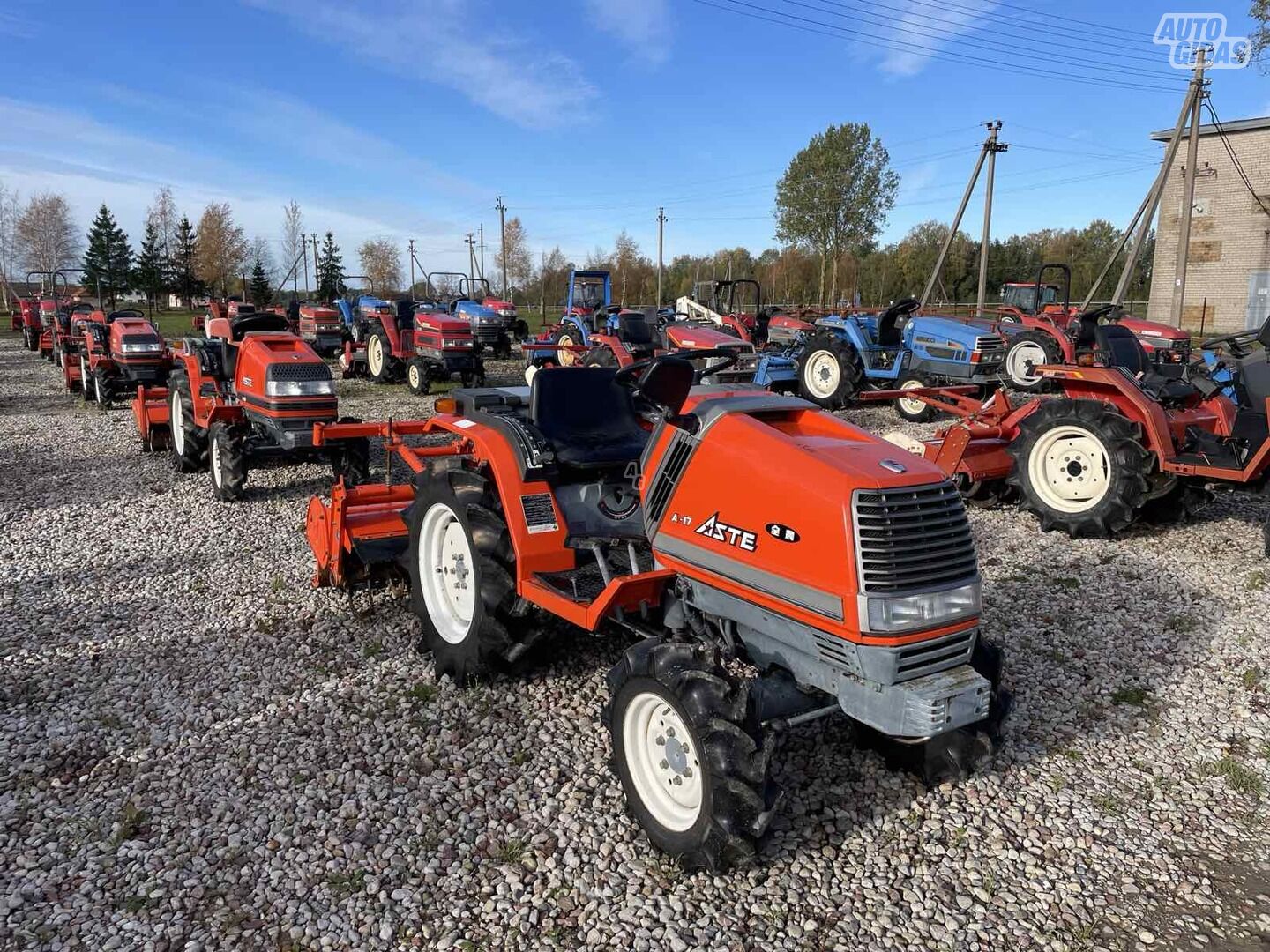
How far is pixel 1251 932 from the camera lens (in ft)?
8.30

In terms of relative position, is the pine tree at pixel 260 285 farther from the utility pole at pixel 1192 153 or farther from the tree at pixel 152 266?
the utility pole at pixel 1192 153

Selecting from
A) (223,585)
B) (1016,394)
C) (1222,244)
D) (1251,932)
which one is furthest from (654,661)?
(1222,244)

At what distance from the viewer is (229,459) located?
23.1ft

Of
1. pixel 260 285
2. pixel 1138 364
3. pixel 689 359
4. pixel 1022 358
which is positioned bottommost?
pixel 1022 358

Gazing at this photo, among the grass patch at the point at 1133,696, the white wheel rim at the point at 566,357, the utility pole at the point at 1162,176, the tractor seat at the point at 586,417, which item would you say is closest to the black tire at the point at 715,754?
the tractor seat at the point at 586,417

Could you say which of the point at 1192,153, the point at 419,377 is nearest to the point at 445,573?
the point at 419,377

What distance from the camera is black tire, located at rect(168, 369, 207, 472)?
7.80 metres

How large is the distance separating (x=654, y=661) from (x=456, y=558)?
5.48 ft

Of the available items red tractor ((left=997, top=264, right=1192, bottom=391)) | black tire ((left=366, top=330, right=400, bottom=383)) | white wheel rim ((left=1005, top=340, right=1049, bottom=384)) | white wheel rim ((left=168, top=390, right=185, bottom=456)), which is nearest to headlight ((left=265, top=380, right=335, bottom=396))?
white wheel rim ((left=168, top=390, right=185, bottom=456))

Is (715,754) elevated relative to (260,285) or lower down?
lower down

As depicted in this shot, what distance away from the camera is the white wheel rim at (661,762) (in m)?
2.72

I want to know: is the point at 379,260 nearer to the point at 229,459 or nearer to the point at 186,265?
the point at 186,265

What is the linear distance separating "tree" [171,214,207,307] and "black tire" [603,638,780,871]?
40.2 metres

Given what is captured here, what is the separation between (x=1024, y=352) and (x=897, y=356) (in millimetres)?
1663
